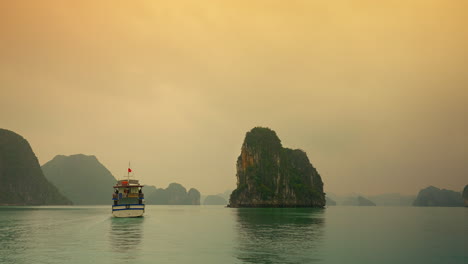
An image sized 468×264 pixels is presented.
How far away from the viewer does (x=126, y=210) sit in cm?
8256

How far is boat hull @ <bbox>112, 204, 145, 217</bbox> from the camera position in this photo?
82.2 metres

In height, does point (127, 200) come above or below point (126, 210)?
above

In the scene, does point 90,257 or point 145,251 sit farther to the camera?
point 145,251

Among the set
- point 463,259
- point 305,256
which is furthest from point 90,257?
point 463,259

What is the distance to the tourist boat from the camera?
82.2 meters

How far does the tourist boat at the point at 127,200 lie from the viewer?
8225 cm

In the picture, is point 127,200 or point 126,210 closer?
point 126,210

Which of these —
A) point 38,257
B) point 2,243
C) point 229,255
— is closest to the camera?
point 38,257

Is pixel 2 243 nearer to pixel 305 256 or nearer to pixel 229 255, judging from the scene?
pixel 229 255

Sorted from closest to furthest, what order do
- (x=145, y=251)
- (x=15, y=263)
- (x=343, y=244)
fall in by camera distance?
(x=15, y=263)
(x=145, y=251)
(x=343, y=244)

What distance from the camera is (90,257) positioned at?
2986 centimetres

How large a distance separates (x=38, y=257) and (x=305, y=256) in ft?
72.2

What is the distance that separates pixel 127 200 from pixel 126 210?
7.91 ft

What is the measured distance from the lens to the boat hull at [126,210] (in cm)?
8224
